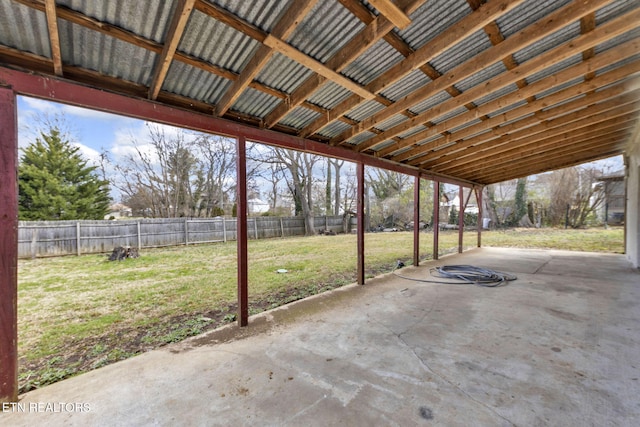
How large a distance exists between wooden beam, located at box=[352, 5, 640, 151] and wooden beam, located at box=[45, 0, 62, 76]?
2848 millimetres

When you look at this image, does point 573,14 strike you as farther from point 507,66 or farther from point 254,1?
point 254,1

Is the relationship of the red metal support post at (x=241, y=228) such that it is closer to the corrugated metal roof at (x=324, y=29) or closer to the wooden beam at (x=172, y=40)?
the wooden beam at (x=172, y=40)

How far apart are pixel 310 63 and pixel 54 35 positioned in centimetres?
157

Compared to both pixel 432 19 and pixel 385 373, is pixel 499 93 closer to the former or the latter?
pixel 432 19

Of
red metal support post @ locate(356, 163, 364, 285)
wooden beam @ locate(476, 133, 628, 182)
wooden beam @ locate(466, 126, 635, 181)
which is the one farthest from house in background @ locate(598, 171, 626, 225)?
red metal support post @ locate(356, 163, 364, 285)

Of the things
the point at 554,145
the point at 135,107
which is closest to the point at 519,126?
the point at 554,145

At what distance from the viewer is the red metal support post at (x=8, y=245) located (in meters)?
1.65

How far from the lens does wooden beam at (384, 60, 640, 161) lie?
2.87 metres

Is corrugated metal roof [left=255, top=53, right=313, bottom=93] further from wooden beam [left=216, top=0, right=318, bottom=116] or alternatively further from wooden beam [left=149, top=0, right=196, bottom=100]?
wooden beam [left=149, top=0, right=196, bottom=100]

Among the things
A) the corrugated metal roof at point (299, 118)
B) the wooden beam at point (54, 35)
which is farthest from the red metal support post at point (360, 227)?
the wooden beam at point (54, 35)

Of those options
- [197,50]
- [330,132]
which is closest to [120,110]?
[197,50]

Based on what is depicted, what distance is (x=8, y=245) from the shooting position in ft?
5.49

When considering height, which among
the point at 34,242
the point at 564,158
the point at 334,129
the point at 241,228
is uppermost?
the point at 564,158

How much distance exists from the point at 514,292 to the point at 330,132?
3.77 meters
